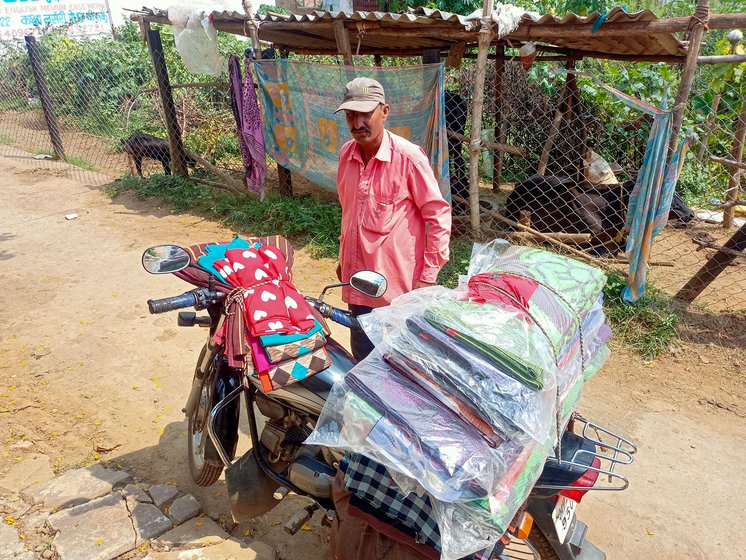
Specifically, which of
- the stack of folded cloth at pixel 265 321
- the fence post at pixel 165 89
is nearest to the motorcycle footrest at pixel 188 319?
the stack of folded cloth at pixel 265 321

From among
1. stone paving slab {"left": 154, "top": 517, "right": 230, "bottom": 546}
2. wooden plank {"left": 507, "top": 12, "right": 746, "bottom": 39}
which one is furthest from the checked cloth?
wooden plank {"left": 507, "top": 12, "right": 746, "bottom": 39}

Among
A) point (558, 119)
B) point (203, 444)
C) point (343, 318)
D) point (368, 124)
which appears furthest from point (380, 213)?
point (558, 119)

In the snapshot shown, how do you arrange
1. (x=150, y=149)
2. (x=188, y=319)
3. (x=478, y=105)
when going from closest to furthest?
(x=188, y=319), (x=478, y=105), (x=150, y=149)

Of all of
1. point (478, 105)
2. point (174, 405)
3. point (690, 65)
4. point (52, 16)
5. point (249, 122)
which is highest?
point (52, 16)

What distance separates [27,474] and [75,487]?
1.19ft

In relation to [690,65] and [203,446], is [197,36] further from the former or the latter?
[203,446]

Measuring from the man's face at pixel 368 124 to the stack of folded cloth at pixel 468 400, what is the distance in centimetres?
113

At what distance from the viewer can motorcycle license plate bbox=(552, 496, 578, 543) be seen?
177 cm

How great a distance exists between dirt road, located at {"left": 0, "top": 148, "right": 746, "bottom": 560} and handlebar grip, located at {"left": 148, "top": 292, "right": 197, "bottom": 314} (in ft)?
3.74

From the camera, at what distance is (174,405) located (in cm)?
335

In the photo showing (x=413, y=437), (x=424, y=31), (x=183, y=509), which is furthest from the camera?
(x=424, y=31)

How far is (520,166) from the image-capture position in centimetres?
796

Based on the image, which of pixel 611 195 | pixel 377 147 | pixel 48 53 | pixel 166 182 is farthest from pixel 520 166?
pixel 48 53

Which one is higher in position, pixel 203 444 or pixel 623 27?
pixel 623 27
